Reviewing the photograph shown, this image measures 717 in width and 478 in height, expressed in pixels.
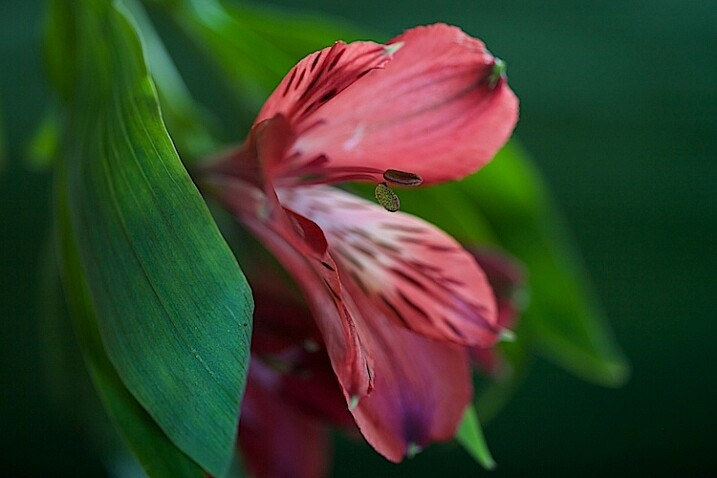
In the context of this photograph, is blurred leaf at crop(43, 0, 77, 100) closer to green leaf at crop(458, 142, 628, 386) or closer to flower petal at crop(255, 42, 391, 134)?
flower petal at crop(255, 42, 391, 134)

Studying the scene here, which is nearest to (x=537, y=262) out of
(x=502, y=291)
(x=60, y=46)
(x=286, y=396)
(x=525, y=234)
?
(x=525, y=234)

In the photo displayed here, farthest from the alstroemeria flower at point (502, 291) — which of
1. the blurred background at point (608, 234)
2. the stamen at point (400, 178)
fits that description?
the blurred background at point (608, 234)

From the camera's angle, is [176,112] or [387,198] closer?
[387,198]

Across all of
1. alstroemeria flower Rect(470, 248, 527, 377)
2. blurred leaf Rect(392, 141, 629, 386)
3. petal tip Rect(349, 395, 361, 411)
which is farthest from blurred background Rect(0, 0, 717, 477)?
petal tip Rect(349, 395, 361, 411)

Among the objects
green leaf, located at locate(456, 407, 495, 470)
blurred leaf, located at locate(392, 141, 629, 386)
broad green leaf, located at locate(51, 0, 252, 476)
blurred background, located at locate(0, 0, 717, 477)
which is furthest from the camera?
blurred background, located at locate(0, 0, 717, 477)

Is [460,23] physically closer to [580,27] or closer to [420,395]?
[580,27]

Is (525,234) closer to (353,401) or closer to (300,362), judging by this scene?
(300,362)
